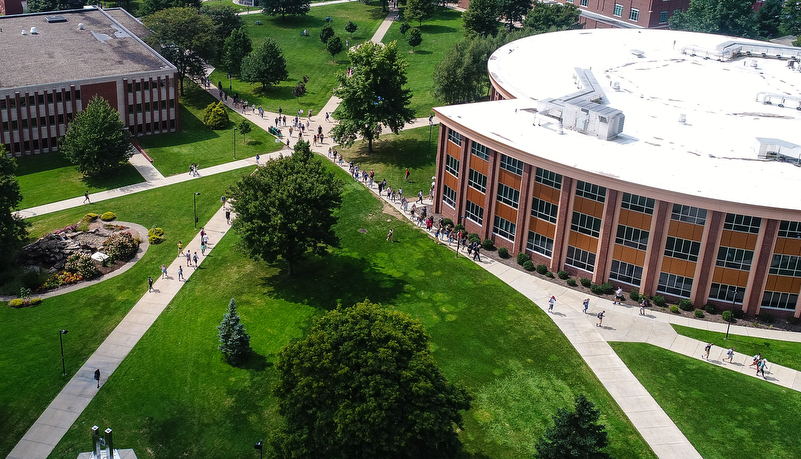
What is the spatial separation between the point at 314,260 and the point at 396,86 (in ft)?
98.9

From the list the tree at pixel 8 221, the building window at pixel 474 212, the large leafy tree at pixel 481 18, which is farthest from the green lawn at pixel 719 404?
the large leafy tree at pixel 481 18

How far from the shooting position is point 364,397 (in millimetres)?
43875

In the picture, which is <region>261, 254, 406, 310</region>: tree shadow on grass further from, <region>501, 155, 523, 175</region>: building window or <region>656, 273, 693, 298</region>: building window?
<region>656, 273, 693, 298</region>: building window

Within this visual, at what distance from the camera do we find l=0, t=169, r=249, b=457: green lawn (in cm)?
5512

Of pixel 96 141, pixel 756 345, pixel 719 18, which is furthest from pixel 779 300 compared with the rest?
pixel 719 18

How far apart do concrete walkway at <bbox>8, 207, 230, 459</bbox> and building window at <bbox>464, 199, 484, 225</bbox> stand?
25.7 m

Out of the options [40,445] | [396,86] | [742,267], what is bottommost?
[40,445]

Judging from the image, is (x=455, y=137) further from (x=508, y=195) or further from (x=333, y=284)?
(x=333, y=284)

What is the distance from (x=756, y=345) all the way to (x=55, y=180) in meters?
75.1

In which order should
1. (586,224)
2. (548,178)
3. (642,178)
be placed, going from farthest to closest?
(548,178), (586,224), (642,178)

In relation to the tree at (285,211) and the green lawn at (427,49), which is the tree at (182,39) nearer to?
the green lawn at (427,49)

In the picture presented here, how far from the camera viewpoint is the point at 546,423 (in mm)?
53438

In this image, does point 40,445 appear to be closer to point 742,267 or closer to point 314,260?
point 314,260

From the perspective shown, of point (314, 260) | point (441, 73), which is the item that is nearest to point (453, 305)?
point (314, 260)
